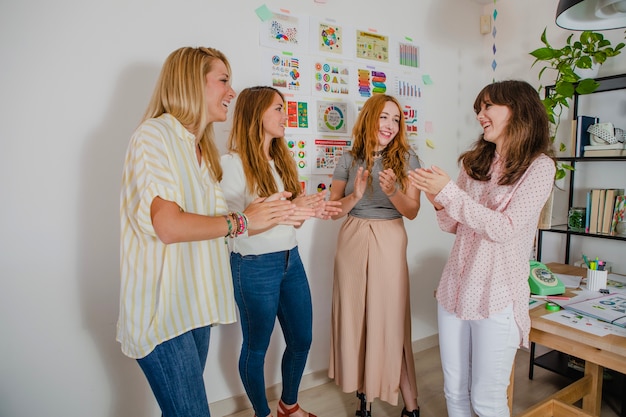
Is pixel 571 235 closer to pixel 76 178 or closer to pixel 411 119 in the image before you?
pixel 411 119

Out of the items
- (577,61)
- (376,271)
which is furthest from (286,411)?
(577,61)

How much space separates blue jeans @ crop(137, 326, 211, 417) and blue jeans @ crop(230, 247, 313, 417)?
22.4 inches

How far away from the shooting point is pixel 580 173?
2.58 m

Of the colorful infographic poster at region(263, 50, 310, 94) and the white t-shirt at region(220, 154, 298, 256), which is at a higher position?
the colorful infographic poster at region(263, 50, 310, 94)

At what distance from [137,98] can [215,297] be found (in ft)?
3.61

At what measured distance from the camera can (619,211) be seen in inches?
88.1

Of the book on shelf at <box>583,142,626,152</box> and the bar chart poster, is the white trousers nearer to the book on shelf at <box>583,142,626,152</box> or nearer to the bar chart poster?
the book on shelf at <box>583,142,626,152</box>

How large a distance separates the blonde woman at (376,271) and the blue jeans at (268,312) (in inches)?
9.0

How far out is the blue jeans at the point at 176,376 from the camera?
108 centimetres

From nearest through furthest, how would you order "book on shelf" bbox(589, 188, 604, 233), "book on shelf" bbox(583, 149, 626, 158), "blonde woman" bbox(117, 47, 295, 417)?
"blonde woman" bbox(117, 47, 295, 417) → "book on shelf" bbox(583, 149, 626, 158) → "book on shelf" bbox(589, 188, 604, 233)

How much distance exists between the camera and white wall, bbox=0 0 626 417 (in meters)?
1.58

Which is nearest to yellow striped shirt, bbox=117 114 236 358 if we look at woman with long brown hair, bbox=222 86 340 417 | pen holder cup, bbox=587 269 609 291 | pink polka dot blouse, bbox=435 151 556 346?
woman with long brown hair, bbox=222 86 340 417

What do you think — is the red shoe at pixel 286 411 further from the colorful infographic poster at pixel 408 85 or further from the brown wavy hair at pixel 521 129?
the colorful infographic poster at pixel 408 85

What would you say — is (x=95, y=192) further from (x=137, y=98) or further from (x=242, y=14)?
(x=242, y=14)
